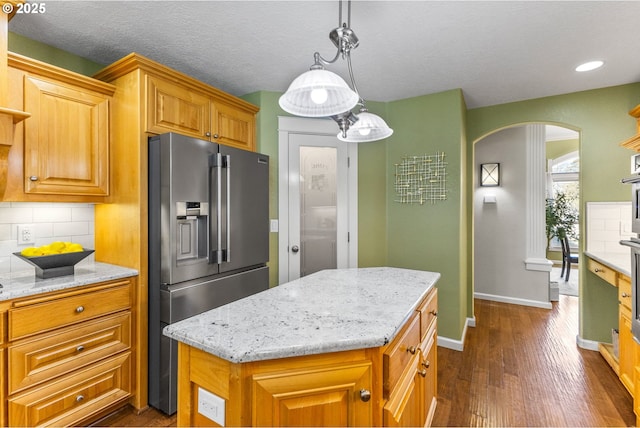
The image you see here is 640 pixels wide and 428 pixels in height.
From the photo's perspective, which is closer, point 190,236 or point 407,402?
point 407,402

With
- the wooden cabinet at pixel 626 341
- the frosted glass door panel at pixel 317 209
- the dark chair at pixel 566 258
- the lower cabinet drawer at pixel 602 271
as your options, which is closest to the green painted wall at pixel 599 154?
the lower cabinet drawer at pixel 602 271

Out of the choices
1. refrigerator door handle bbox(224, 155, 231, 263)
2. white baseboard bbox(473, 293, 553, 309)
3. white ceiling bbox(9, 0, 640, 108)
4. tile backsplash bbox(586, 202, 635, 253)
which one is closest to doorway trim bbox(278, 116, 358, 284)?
white ceiling bbox(9, 0, 640, 108)

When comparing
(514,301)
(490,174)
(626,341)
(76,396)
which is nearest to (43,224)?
(76,396)

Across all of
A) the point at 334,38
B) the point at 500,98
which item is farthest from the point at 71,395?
the point at 500,98

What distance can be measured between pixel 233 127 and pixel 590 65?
9.75 feet

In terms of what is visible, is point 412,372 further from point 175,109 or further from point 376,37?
point 175,109

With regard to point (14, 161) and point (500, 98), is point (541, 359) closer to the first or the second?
point (500, 98)

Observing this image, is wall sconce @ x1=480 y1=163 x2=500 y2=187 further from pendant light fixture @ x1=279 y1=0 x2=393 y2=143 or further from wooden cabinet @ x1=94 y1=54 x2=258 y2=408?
wooden cabinet @ x1=94 y1=54 x2=258 y2=408

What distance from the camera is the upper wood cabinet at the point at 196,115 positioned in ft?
6.98

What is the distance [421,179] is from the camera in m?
3.20

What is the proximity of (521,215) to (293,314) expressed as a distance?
4.14m

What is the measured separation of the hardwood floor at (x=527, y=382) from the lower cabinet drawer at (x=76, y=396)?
2007mm

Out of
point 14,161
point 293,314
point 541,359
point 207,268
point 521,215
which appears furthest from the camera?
point 521,215

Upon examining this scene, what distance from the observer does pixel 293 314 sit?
124 centimetres
